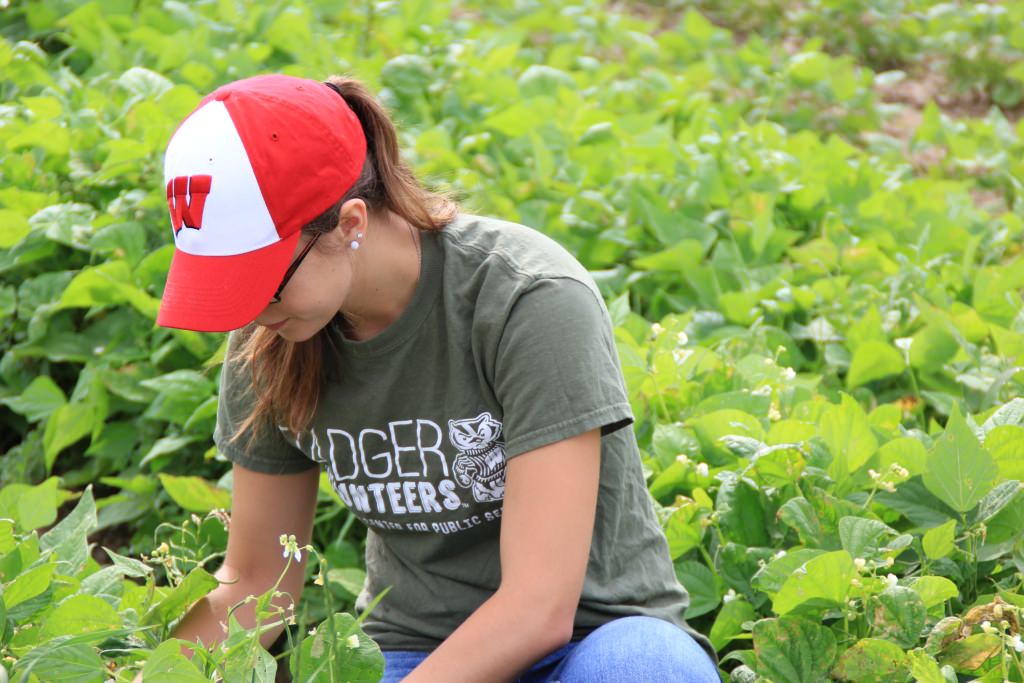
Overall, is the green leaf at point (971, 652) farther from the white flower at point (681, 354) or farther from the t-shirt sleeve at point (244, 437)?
the t-shirt sleeve at point (244, 437)

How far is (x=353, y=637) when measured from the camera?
141 centimetres

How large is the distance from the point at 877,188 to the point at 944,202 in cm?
20

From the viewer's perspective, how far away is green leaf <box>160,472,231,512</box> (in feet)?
7.79

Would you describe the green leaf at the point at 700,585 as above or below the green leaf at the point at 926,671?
below

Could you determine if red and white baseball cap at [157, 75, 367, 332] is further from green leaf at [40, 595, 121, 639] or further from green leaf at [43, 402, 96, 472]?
green leaf at [43, 402, 96, 472]

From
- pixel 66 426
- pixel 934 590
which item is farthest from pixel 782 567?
pixel 66 426

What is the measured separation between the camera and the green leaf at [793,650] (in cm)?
172

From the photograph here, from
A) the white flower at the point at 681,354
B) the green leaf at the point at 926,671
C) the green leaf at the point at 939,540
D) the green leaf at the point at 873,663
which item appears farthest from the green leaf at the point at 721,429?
the green leaf at the point at 926,671

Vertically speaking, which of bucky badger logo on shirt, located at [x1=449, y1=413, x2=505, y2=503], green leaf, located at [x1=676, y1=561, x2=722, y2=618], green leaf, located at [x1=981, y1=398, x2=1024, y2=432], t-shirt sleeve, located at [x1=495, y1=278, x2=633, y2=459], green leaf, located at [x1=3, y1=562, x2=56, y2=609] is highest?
t-shirt sleeve, located at [x1=495, y1=278, x2=633, y2=459]

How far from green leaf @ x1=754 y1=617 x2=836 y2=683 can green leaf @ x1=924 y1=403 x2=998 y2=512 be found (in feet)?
1.01

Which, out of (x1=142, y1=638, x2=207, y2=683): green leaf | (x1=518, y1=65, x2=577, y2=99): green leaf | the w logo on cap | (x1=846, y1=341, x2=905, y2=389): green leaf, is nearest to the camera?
(x1=142, y1=638, x2=207, y2=683): green leaf

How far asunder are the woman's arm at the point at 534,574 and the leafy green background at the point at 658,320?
0.51ft

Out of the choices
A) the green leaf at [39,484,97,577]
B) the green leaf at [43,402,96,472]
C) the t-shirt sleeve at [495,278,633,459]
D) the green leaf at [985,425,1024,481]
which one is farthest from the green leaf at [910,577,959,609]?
the green leaf at [43,402,96,472]

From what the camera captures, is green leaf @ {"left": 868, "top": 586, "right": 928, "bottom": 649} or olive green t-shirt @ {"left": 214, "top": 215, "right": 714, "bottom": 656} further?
green leaf @ {"left": 868, "top": 586, "right": 928, "bottom": 649}
